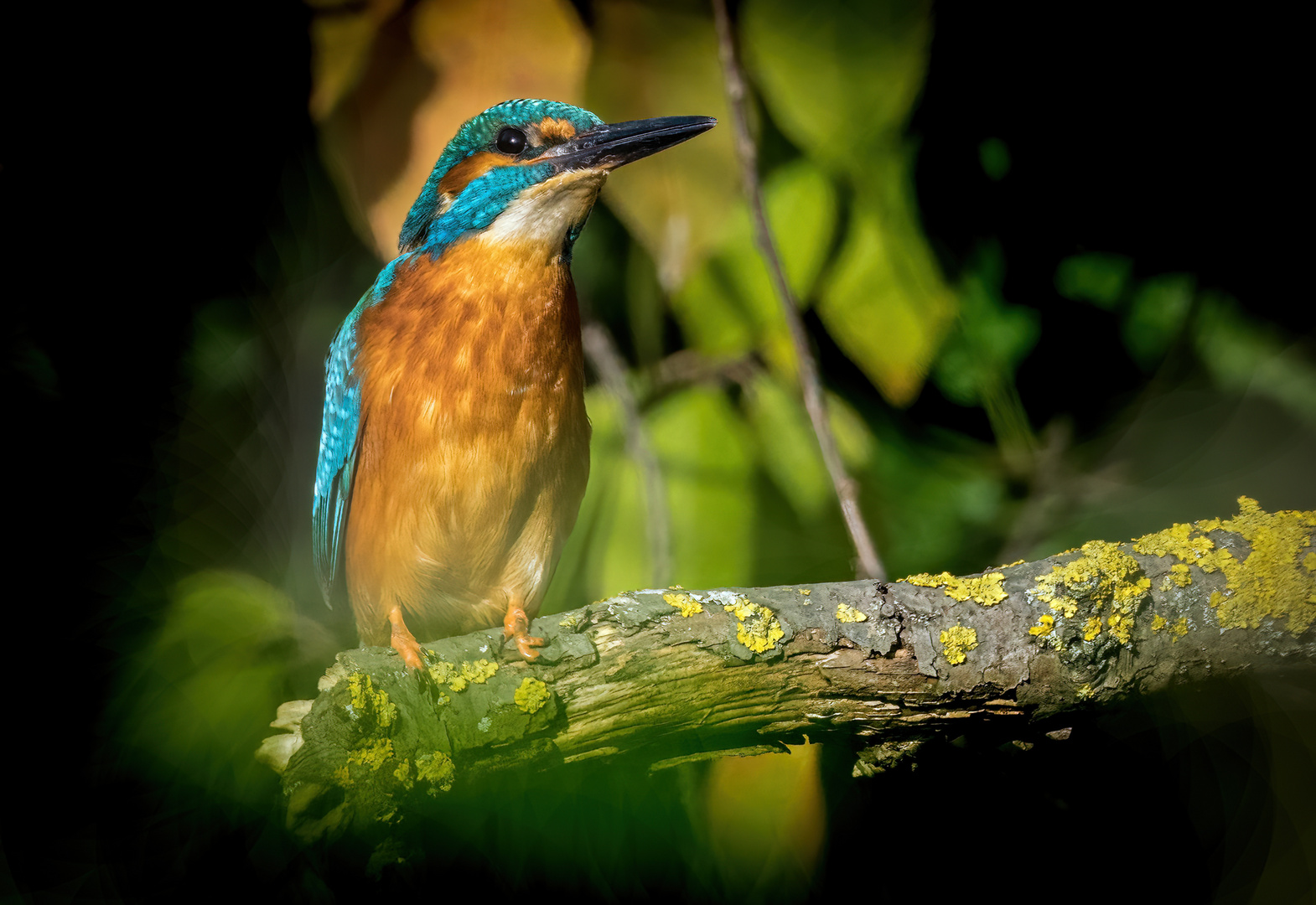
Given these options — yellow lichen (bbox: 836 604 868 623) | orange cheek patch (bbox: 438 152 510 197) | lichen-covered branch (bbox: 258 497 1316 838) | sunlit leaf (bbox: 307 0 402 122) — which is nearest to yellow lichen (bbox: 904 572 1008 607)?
lichen-covered branch (bbox: 258 497 1316 838)

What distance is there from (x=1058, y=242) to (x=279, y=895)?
5.84 ft

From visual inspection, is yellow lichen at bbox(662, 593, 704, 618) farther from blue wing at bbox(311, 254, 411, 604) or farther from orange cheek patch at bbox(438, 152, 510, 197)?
orange cheek patch at bbox(438, 152, 510, 197)

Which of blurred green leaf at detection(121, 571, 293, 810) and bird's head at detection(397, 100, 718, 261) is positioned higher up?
bird's head at detection(397, 100, 718, 261)

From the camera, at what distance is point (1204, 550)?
1148 mm

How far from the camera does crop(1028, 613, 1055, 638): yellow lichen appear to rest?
43.1 inches

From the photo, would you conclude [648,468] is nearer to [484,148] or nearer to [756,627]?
[756,627]

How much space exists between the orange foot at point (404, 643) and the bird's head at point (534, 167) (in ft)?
2.21

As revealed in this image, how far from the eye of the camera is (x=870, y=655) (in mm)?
1095

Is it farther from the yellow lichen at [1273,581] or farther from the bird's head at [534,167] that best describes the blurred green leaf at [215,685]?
the yellow lichen at [1273,581]

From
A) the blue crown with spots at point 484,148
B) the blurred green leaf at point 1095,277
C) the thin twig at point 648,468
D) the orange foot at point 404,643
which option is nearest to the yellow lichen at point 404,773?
the orange foot at point 404,643

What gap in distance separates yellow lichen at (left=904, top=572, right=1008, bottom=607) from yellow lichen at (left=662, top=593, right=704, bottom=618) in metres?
0.31

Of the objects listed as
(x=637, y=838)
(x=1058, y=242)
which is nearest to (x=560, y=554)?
(x=637, y=838)

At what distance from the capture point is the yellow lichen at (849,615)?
111cm

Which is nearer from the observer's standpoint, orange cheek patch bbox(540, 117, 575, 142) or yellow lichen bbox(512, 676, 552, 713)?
yellow lichen bbox(512, 676, 552, 713)
